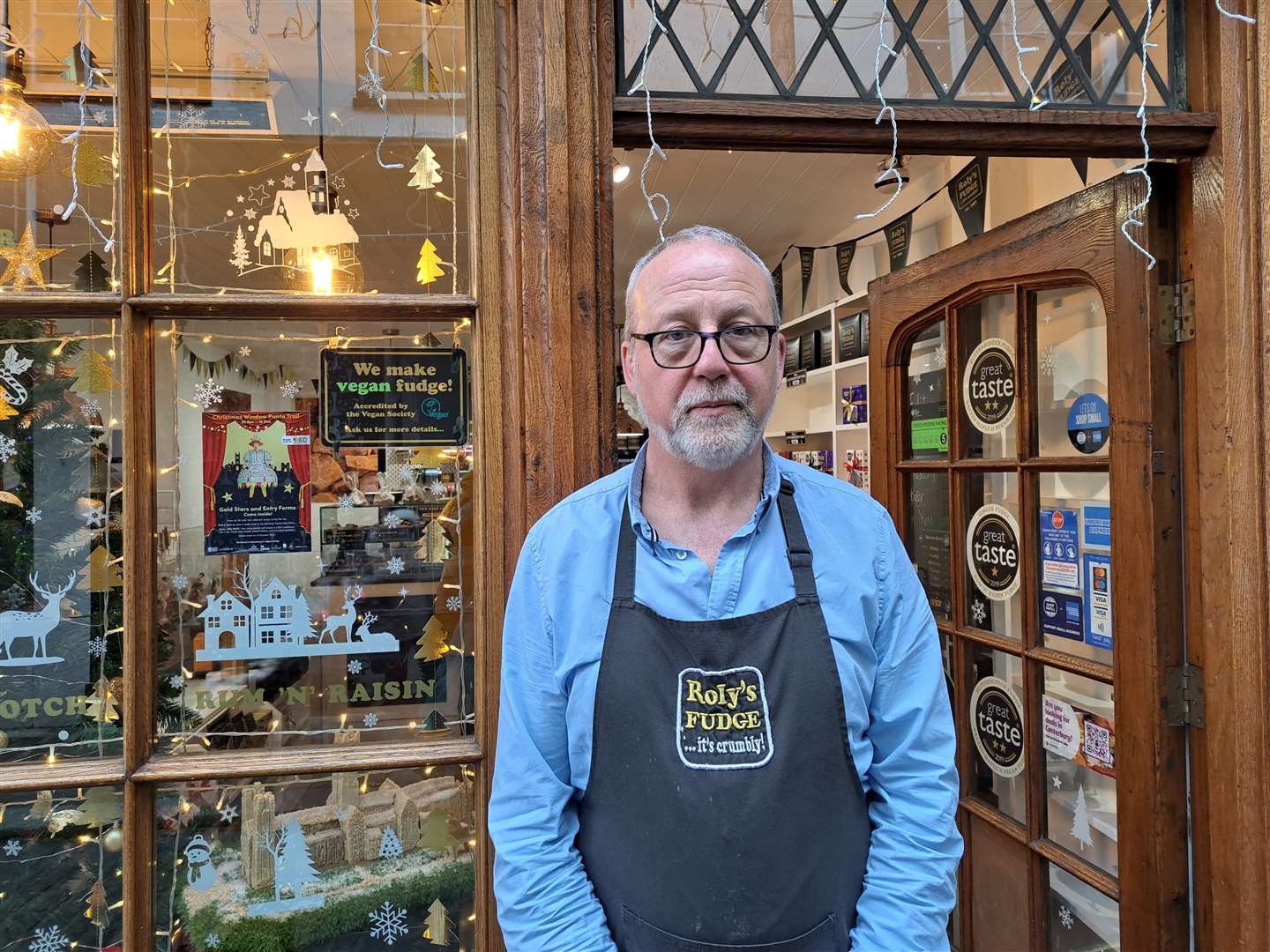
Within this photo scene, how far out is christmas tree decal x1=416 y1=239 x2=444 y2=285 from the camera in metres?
1.50

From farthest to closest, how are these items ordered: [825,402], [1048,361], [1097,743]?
[825,402]
[1048,361]
[1097,743]

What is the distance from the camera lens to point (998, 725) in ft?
6.91

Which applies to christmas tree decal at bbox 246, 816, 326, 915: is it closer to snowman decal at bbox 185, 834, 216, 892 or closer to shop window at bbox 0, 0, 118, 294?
snowman decal at bbox 185, 834, 216, 892

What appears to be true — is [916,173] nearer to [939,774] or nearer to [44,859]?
[939,774]

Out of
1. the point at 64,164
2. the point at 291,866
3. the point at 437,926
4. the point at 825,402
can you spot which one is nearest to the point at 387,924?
the point at 437,926

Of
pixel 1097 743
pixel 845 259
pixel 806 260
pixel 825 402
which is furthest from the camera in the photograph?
pixel 825 402

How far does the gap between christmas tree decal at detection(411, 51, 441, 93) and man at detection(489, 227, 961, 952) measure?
744 millimetres

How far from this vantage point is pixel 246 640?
148 centimetres

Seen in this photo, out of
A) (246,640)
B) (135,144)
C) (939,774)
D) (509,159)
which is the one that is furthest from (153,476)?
(939,774)

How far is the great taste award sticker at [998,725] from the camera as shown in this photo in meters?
2.04

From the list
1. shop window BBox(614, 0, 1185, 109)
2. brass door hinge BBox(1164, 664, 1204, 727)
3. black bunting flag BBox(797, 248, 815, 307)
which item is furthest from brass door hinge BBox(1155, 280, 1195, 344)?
black bunting flag BBox(797, 248, 815, 307)

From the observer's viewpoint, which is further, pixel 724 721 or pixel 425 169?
pixel 425 169

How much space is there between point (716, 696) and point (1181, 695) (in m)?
1.31

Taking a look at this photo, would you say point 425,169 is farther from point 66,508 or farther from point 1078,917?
point 1078,917
